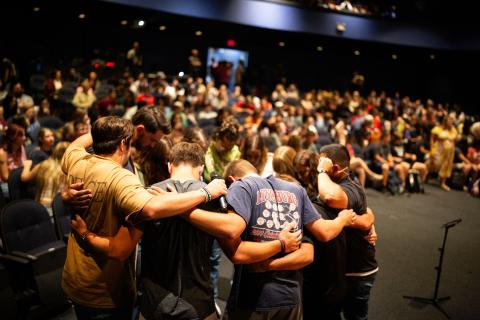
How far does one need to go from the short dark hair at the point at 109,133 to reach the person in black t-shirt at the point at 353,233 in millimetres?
1296

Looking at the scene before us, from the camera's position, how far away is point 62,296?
3.62 metres

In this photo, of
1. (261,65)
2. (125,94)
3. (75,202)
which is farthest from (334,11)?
(75,202)

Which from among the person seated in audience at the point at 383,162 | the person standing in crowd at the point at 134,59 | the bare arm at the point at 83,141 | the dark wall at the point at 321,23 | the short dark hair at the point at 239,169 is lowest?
the person seated in audience at the point at 383,162

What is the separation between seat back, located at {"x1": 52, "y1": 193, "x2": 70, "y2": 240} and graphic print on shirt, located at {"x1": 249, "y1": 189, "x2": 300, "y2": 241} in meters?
2.41

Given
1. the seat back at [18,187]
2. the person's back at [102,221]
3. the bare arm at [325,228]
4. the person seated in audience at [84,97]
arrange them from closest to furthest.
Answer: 1. the person's back at [102,221]
2. the bare arm at [325,228]
3. the seat back at [18,187]
4. the person seated in audience at [84,97]

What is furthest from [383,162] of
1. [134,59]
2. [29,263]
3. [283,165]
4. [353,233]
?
[134,59]

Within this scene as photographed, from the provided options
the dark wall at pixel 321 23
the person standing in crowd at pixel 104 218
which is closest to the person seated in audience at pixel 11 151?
the person standing in crowd at pixel 104 218

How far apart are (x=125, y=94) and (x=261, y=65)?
8.19 metres

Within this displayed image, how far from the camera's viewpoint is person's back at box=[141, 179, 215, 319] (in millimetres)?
2164

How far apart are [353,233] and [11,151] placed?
4.58 metres

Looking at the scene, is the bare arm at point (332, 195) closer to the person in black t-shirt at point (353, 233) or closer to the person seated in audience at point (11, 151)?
the person in black t-shirt at point (353, 233)

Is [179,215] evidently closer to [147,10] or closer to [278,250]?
[278,250]

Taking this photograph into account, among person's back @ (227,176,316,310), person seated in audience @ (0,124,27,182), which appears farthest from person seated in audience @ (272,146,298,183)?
person seated in audience @ (0,124,27,182)

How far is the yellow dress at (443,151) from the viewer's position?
1036cm
